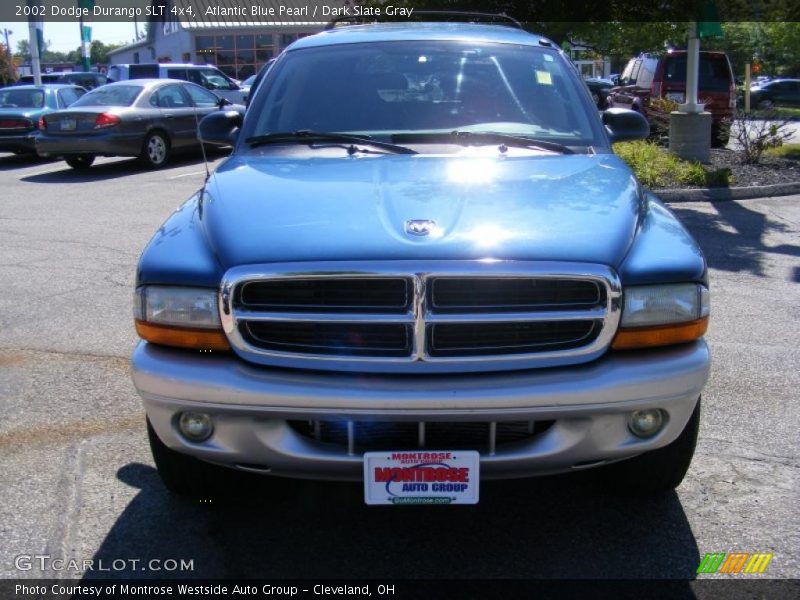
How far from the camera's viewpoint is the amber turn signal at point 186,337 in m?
2.98

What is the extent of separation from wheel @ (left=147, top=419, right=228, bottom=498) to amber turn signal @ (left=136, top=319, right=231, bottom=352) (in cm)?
41

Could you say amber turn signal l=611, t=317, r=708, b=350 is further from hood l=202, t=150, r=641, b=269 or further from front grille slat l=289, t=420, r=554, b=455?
front grille slat l=289, t=420, r=554, b=455

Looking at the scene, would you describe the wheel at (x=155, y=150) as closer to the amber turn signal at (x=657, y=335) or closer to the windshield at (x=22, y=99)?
the windshield at (x=22, y=99)

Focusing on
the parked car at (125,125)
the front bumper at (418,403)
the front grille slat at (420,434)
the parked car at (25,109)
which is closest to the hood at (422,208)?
the front bumper at (418,403)

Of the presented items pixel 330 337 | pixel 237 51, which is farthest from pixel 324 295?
pixel 237 51

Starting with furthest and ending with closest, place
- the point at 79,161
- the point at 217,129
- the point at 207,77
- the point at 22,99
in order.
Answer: the point at 207,77
the point at 22,99
the point at 79,161
the point at 217,129

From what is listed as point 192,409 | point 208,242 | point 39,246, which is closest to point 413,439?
point 192,409

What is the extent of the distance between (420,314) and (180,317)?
795 mm

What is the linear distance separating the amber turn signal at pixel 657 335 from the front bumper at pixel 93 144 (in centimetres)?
1300

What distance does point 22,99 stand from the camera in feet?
57.4

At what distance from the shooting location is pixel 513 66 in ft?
15.0

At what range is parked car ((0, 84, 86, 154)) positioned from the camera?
16.6 meters

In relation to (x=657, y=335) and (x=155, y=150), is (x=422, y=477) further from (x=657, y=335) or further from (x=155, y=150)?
(x=155, y=150)

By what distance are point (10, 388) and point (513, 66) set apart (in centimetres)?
317
